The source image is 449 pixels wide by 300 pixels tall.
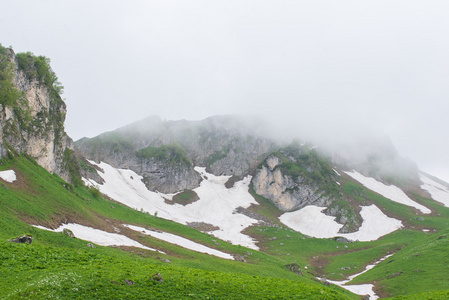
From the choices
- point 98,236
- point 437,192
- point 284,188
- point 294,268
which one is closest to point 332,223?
point 284,188

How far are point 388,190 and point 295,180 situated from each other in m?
62.5

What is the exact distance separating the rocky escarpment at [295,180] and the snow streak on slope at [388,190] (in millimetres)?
27507

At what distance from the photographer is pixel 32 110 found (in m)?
66.6

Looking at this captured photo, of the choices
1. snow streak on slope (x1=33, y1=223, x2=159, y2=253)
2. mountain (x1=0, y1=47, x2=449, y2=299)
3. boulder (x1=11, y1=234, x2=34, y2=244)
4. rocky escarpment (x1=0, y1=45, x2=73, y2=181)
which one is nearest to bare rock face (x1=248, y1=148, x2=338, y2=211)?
mountain (x1=0, y1=47, x2=449, y2=299)

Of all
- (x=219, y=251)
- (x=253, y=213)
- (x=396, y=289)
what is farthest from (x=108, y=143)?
(x=396, y=289)

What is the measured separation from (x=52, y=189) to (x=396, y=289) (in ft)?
207

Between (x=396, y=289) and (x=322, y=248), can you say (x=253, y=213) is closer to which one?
(x=322, y=248)

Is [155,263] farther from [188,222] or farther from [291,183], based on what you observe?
[291,183]

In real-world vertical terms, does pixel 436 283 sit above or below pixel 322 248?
above

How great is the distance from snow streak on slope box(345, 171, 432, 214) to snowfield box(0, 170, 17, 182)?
533 feet

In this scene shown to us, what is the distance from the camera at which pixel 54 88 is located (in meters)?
83.3

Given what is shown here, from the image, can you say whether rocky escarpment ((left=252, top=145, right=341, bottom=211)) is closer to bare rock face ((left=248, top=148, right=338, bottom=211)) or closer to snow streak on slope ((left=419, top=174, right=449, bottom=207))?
bare rock face ((left=248, top=148, right=338, bottom=211))

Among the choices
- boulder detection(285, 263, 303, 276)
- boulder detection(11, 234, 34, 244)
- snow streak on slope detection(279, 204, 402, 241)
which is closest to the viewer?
boulder detection(11, 234, 34, 244)

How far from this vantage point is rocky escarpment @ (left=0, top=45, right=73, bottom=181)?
5288 cm
